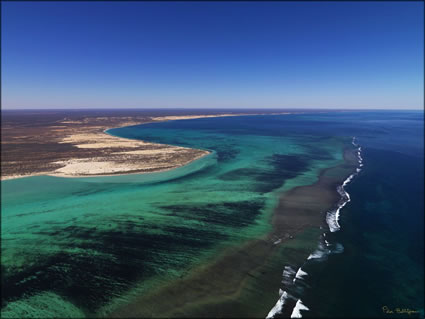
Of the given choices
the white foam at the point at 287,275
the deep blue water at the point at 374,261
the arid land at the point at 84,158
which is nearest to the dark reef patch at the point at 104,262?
the white foam at the point at 287,275

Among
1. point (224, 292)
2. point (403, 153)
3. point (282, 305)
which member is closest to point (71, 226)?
point (224, 292)

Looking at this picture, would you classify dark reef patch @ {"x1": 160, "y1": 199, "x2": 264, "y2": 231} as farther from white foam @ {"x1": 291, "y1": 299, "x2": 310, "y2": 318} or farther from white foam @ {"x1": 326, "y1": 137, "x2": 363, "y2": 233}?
white foam @ {"x1": 291, "y1": 299, "x2": 310, "y2": 318}

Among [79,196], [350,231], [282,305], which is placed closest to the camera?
[282,305]

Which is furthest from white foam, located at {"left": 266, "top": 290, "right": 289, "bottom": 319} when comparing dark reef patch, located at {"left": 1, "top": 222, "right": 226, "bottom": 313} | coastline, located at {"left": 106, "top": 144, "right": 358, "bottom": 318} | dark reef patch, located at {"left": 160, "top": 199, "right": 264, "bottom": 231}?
dark reef patch, located at {"left": 160, "top": 199, "right": 264, "bottom": 231}

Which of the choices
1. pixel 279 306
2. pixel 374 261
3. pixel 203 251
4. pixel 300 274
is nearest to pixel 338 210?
pixel 374 261

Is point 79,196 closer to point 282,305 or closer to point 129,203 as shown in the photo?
point 129,203

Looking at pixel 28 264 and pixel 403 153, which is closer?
pixel 28 264
